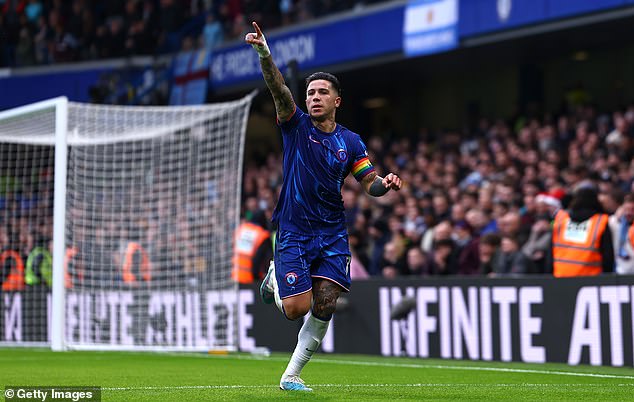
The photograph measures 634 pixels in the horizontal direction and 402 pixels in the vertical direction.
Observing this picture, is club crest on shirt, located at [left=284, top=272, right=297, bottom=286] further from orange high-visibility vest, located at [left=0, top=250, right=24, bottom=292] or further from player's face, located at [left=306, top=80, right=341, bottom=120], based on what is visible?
orange high-visibility vest, located at [left=0, top=250, right=24, bottom=292]

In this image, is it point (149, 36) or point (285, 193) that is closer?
point (285, 193)

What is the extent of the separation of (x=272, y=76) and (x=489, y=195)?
29.9ft

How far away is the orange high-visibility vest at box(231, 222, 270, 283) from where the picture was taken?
1519cm

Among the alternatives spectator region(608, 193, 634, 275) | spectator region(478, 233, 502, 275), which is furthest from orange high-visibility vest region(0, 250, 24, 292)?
spectator region(608, 193, 634, 275)

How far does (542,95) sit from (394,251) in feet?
32.2

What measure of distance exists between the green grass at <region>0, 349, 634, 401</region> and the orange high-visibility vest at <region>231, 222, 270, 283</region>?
192 cm

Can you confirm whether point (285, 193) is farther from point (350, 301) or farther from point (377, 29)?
point (377, 29)

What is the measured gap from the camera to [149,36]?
27656mm

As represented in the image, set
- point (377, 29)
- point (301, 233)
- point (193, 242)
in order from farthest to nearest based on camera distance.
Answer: point (377, 29) → point (193, 242) → point (301, 233)

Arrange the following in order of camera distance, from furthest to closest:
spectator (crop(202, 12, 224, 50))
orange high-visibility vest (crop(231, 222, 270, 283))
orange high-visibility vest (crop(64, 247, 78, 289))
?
spectator (crop(202, 12, 224, 50)) → orange high-visibility vest (crop(64, 247, 78, 289)) → orange high-visibility vest (crop(231, 222, 270, 283))

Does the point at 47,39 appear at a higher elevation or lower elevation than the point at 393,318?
higher

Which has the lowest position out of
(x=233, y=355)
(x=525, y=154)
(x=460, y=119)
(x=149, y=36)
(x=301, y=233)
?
(x=233, y=355)

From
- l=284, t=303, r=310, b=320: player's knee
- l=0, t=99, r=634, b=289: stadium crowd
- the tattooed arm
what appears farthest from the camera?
l=0, t=99, r=634, b=289: stadium crowd

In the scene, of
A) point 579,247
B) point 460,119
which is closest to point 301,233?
point 579,247
